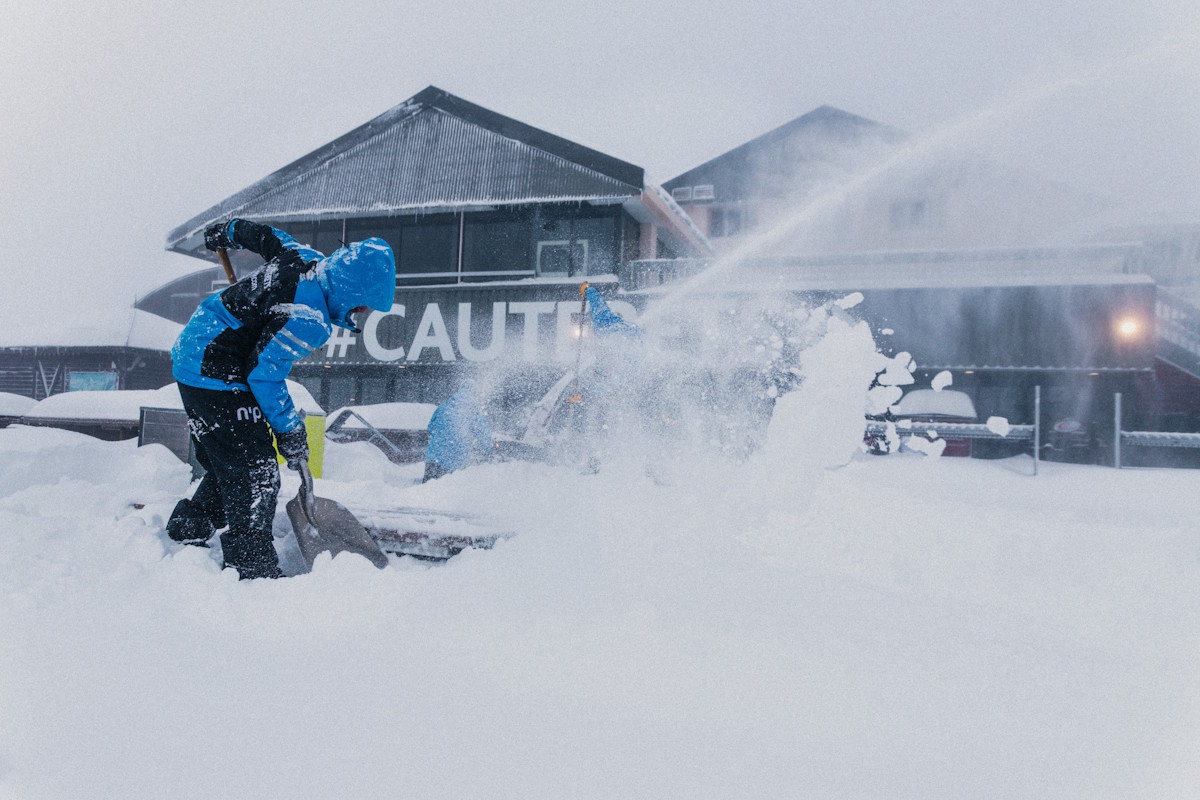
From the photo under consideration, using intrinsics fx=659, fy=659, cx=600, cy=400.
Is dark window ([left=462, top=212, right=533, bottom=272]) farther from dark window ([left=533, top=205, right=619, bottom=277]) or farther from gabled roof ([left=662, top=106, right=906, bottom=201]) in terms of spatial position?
gabled roof ([left=662, top=106, right=906, bottom=201])

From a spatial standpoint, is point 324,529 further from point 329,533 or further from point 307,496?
point 307,496

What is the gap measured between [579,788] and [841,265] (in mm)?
12861

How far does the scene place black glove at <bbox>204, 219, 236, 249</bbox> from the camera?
339 cm

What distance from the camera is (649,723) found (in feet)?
5.49

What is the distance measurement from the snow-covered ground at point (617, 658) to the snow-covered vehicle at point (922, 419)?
206 inches

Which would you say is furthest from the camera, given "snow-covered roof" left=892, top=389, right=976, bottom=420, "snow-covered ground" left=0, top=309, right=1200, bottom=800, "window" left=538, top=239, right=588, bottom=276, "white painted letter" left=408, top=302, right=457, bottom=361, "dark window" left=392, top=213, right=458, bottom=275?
"dark window" left=392, top=213, right=458, bottom=275

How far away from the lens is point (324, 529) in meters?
3.18

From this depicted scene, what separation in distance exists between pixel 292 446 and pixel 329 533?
1.50 ft

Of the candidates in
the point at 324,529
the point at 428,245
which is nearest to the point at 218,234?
the point at 324,529

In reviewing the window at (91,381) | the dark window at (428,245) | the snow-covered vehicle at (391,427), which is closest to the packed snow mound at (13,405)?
the snow-covered vehicle at (391,427)

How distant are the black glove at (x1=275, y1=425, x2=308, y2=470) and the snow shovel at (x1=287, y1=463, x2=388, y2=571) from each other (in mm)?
51

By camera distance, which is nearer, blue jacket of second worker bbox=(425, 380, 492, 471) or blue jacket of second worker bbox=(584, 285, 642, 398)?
blue jacket of second worker bbox=(425, 380, 492, 471)

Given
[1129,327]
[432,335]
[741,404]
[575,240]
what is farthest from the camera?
[432,335]

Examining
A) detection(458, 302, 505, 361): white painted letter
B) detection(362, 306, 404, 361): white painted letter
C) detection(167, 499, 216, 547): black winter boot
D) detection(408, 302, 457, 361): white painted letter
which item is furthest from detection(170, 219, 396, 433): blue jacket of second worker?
detection(362, 306, 404, 361): white painted letter
